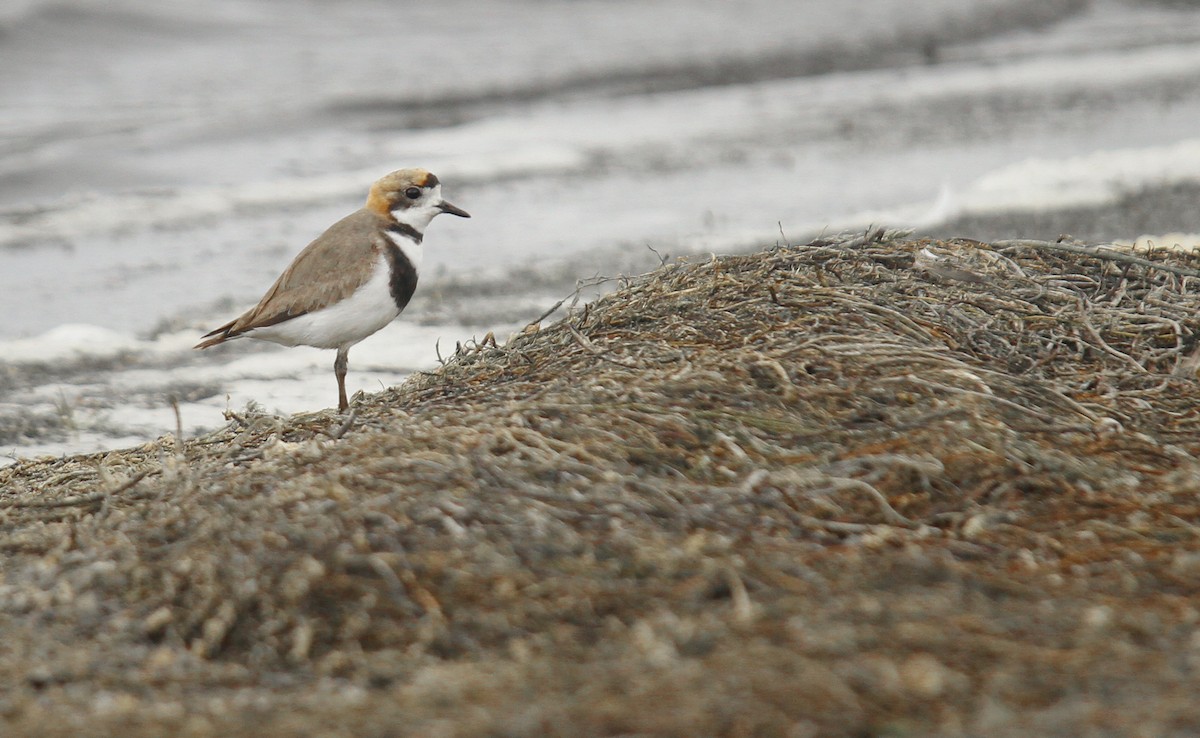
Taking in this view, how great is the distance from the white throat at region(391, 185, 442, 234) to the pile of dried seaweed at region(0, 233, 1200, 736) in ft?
4.64

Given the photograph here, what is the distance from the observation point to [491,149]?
9922mm

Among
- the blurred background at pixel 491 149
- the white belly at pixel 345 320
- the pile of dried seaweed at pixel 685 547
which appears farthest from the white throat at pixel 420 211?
the pile of dried seaweed at pixel 685 547

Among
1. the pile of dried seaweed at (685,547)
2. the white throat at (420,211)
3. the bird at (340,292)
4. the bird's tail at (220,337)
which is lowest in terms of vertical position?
the pile of dried seaweed at (685,547)

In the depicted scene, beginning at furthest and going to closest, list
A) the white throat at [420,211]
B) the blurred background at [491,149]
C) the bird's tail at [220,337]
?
1. the blurred background at [491,149]
2. the white throat at [420,211]
3. the bird's tail at [220,337]

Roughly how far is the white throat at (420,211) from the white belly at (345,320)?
305 millimetres

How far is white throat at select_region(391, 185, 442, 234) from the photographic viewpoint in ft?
16.3

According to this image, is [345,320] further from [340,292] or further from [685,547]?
[685,547]

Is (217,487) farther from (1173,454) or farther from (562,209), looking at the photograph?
(562,209)

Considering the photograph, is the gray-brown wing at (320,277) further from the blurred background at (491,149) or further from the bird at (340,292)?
the blurred background at (491,149)

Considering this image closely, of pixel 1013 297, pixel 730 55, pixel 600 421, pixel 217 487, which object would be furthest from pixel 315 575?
pixel 730 55

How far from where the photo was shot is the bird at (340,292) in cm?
→ 464

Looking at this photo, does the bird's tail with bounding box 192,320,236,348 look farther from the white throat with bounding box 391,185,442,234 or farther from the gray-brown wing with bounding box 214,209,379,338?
the white throat with bounding box 391,185,442,234

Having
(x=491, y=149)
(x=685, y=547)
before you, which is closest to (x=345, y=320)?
(x=685, y=547)

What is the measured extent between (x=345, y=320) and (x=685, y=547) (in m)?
2.49
